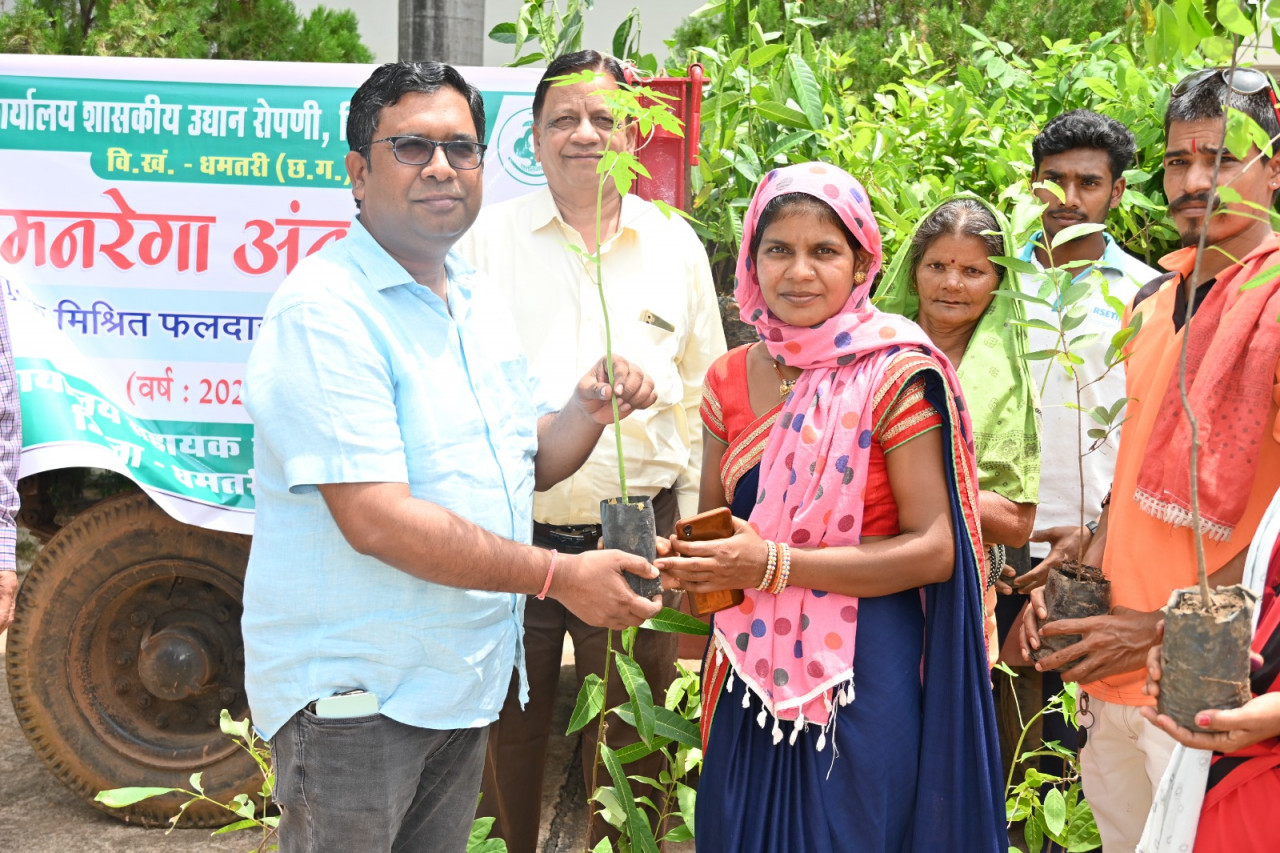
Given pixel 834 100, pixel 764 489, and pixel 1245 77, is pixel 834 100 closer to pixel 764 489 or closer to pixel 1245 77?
pixel 1245 77

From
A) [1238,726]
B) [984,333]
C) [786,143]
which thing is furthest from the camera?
[786,143]

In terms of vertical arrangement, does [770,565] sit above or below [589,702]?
above

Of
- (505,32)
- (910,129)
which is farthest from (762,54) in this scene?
(505,32)

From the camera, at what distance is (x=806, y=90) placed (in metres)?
3.80

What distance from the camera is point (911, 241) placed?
284cm

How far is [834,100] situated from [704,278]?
158 cm

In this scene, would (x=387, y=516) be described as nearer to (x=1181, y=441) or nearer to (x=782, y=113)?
(x=1181, y=441)

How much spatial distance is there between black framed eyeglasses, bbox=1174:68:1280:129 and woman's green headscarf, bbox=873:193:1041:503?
49 cm

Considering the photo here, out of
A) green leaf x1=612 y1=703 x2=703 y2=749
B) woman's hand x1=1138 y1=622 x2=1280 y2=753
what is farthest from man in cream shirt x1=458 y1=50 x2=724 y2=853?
woman's hand x1=1138 y1=622 x2=1280 y2=753

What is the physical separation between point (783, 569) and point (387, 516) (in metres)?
0.71

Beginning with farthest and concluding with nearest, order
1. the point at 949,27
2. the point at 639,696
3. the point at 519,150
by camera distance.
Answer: the point at 949,27
the point at 519,150
the point at 639,696

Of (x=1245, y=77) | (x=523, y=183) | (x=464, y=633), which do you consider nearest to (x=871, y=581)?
(x=464, y=633)

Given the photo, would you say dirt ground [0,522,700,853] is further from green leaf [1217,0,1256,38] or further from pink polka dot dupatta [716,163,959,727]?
green leaf [1217,0,1256,38]

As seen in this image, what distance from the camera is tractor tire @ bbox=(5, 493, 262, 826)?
360cm
